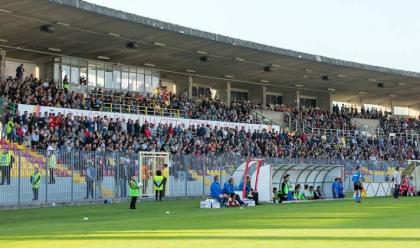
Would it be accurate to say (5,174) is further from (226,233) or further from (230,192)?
(226,233)

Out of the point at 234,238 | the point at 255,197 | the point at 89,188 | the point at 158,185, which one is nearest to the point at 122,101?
the point at 158,185

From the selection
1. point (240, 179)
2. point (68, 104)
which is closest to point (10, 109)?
point (68, 104)

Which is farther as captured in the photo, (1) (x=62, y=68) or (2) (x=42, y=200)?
(1) (x=62, y=68)

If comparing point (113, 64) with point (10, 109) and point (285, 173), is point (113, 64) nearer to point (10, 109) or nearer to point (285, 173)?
point (10, 109)

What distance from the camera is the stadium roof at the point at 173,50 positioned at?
44.6 meters

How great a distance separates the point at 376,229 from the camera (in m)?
17.6

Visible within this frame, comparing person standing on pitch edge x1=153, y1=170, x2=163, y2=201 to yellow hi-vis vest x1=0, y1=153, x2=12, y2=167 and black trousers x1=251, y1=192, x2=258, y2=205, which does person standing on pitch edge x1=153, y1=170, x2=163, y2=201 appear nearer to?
black trousers x1=251, y1=192, x2=258, y2=205

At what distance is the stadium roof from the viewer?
44.6 m

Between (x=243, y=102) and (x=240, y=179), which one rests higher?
(x=243, y=102)

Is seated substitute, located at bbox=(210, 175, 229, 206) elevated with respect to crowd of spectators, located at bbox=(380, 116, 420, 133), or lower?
lower

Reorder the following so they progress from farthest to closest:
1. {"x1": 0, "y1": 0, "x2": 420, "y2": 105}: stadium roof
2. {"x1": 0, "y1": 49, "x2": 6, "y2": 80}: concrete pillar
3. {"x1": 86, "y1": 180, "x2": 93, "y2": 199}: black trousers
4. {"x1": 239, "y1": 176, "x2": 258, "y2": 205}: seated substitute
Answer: {"x1": 0, "y1": 49, "x2": 6, "y2": 80}: concrete pillar, {"x1": 0, "y1": 0, "x2": 420, "y2": 105}: stadium roof, {"x1": 86, "y1": 180, "x2": 93, "y2": 199}: black trousers, {"x1": 239, "y1": 176, "x2": 258, "y2": 205}: seated substitute

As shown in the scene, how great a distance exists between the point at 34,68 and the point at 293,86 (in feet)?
91.4

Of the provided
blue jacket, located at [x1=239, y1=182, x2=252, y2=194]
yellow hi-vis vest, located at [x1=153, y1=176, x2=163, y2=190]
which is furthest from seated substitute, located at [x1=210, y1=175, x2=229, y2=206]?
yellow hi-vis vest, located at [x1=153, y1=176, x2=163, y2=190]

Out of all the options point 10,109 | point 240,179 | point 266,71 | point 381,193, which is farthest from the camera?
point 266,71
